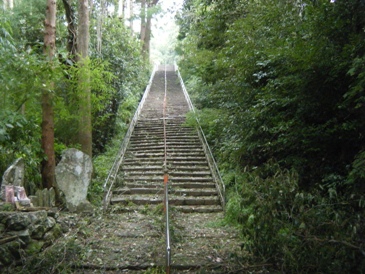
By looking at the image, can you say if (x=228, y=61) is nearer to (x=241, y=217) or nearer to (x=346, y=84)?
(x=346, y=84)

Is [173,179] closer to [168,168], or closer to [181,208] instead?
[168,168]

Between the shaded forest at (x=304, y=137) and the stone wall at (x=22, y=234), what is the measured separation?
3.25 meters

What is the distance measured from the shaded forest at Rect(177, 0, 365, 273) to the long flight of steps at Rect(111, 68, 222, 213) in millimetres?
935

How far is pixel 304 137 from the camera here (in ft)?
20.0

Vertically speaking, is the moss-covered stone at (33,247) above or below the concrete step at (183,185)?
above

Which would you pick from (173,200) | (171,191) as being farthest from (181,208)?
(171,191)

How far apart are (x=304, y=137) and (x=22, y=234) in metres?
4.83

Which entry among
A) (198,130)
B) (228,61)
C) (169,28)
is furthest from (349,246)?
(169,28)

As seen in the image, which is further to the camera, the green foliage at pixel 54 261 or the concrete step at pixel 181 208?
the concrete step at pixel 181 208

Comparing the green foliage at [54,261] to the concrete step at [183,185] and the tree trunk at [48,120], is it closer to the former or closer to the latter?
the tree trunk at [48,120]

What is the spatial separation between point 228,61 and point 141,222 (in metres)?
4.80

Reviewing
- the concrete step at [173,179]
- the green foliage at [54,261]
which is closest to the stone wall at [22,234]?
the green foliage at [54,261]

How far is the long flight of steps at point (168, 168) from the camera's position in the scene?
9.31 metres

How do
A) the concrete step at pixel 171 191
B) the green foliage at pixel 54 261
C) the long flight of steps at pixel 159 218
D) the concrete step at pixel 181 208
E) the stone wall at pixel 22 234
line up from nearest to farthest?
the green foliage at pixel 54 261 < the stone wall at pixel 22 234 < the long flight of steps at pixel 159 218 < the concrete step at pixel 181 208 < the concrete step at pixel 171 191
